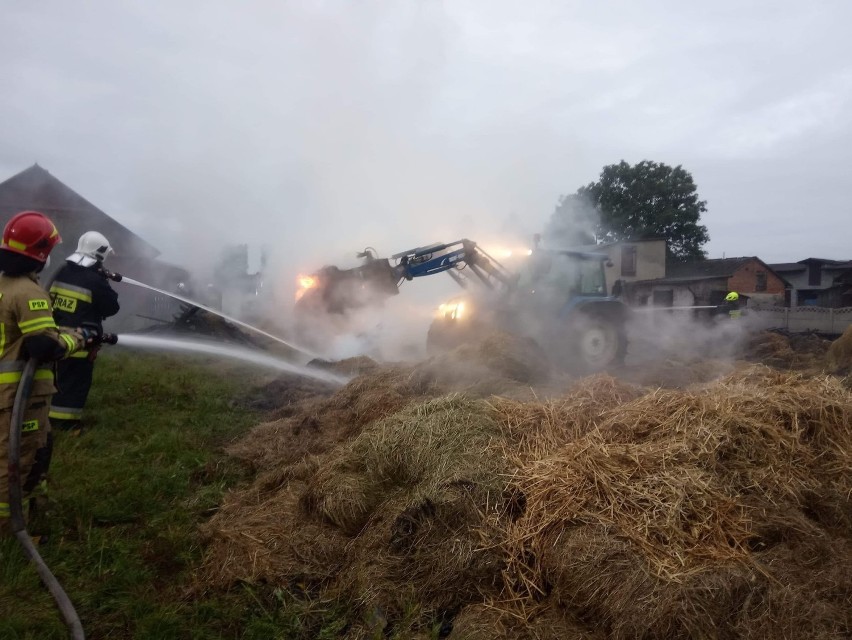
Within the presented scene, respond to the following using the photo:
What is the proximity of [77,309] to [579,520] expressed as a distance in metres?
5.00

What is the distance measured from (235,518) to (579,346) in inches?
341

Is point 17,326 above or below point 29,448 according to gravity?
above

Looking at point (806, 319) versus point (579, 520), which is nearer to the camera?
point (579, 520)

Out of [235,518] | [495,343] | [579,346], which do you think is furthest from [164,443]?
[579,346]

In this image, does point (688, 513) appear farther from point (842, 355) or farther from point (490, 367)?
point (842, 355)

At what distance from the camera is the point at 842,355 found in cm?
1022

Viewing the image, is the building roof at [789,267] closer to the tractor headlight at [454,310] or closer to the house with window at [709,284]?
the house with window at [709,284]

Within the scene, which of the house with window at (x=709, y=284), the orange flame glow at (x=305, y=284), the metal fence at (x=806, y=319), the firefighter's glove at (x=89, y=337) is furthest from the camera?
the house with window at (x=709, y=284)

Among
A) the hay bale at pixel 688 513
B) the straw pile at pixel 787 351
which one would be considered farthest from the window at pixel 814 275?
the hay bale at pixel 688 513

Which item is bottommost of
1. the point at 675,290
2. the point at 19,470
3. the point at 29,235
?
the point at 19,470

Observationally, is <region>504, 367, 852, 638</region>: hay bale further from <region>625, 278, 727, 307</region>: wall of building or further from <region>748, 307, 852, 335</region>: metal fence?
<region>625, 278, 727, 307</region>: wall of building

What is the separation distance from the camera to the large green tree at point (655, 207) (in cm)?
4956

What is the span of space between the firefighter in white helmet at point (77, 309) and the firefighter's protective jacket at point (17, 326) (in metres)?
1.99

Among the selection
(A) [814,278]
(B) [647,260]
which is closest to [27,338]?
(B) [647,260]
